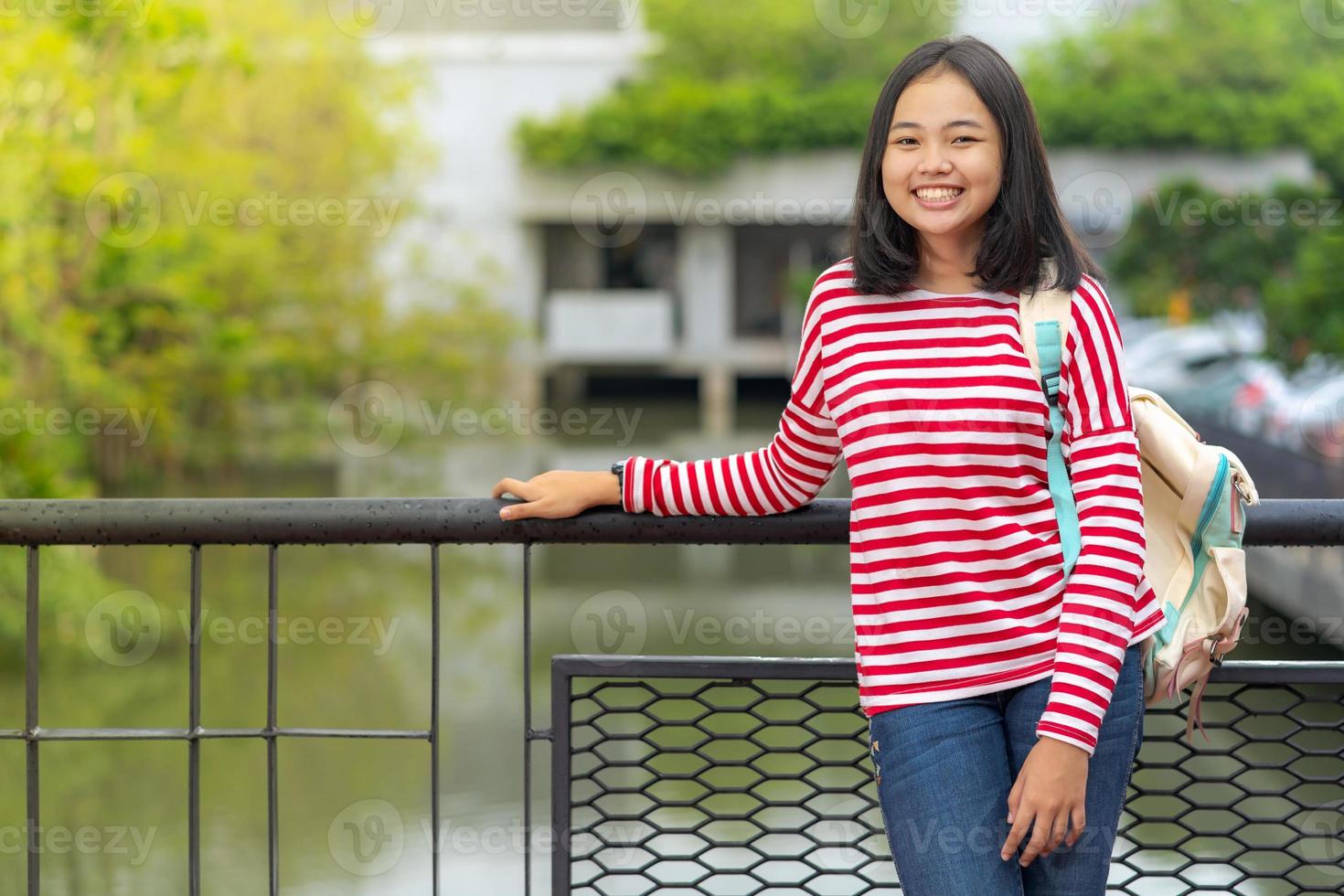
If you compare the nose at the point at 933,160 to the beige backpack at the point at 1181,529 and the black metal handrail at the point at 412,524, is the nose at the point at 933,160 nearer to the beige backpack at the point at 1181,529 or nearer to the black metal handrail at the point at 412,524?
the beige backpack at the point at 1181,529

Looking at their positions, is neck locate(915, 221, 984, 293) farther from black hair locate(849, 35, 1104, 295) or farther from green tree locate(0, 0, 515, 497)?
green tree locate(0, 0, 515, 497)

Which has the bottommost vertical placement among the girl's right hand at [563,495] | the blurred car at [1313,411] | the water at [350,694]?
the water at [350,694]

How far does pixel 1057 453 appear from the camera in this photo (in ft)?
6.03

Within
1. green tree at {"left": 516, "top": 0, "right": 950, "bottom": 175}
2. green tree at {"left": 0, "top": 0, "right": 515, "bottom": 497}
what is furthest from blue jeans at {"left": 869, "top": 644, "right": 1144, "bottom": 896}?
green tree at {"left": 516, "top": 0, "right": 950, "bottom": 175}

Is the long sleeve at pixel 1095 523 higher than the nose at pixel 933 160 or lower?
lower

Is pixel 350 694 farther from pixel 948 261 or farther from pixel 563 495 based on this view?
pixel 948 261

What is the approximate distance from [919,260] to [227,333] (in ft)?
42.4

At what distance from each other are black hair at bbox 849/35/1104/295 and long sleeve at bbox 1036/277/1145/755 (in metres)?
0.07

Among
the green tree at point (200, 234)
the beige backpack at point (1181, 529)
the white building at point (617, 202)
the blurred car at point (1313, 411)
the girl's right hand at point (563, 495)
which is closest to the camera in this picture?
the beige backpack at point (1181, 529)

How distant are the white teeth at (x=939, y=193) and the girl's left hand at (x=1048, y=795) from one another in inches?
25.2

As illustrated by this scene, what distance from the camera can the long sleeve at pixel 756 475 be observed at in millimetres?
2033

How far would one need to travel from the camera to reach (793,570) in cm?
1352

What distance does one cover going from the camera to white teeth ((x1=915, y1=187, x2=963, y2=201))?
74.0 inches

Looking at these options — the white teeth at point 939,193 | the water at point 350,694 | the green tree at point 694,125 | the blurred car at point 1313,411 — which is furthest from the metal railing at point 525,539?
the green tree at point 694,125
